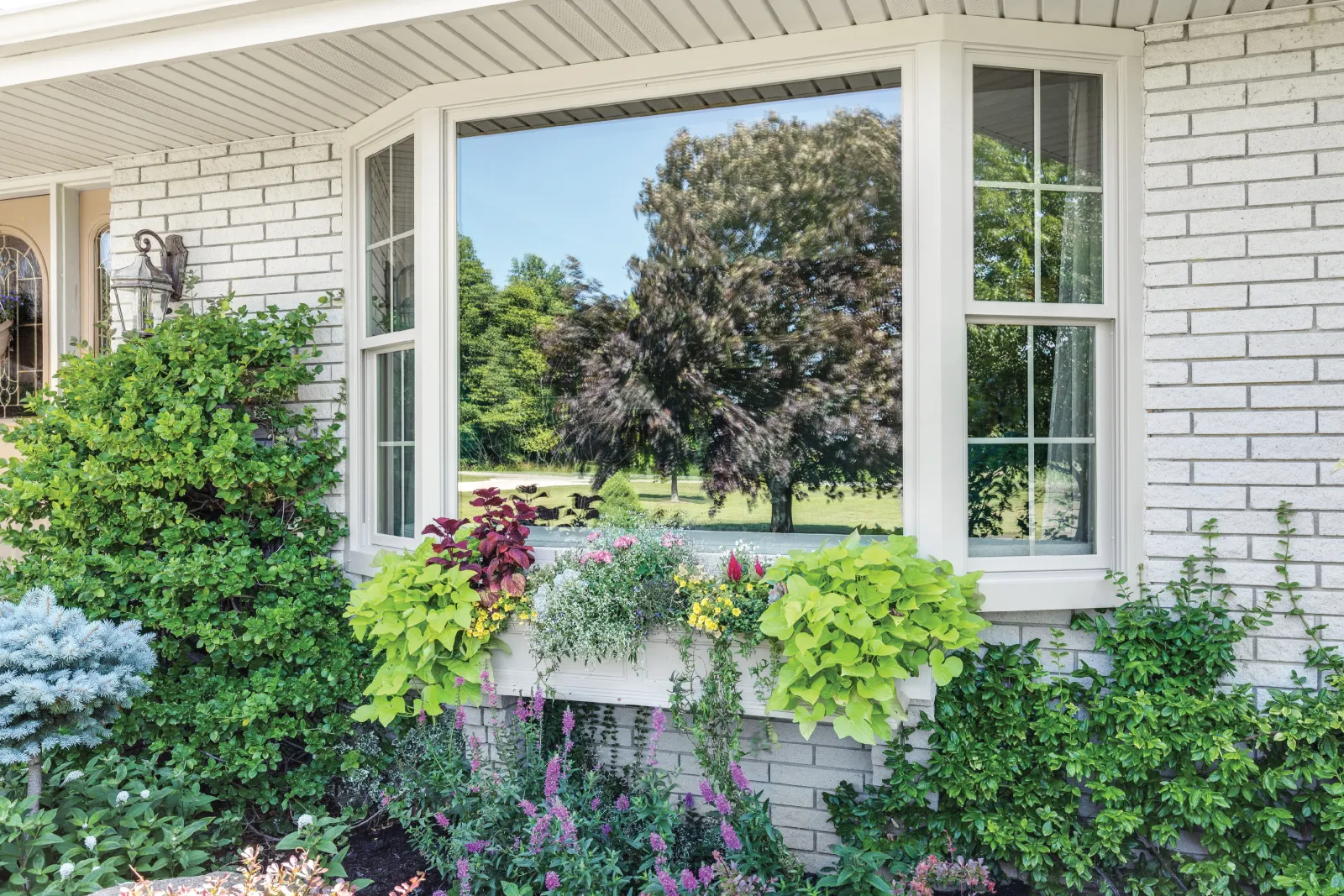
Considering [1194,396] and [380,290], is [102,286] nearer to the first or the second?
[380,290]

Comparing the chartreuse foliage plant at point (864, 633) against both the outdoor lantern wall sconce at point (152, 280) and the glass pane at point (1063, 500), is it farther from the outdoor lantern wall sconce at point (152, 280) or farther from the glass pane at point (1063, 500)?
the outdoor lantern wall sconce at point (152, 280)

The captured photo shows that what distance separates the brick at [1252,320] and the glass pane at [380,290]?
3.07 meters

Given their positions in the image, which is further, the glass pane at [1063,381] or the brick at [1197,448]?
the glass pane at [1063,381]

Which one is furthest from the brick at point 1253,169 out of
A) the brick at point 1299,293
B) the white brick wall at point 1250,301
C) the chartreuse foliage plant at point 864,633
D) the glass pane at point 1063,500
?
the chartreuse foliage plant at point 864,633

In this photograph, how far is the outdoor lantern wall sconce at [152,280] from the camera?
3.72 metres

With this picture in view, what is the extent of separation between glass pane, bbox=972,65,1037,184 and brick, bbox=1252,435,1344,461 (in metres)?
1.17

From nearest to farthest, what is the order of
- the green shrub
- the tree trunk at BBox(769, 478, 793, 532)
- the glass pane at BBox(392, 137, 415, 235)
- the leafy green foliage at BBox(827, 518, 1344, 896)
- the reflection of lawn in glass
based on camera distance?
the leafy green foliage at BBox(827, 518, 1344, 896) < the green shrub < the reflection of lawn in glass < the glass pane at BBox(392, 137, 415, 235) < the tree trunk at BBox(769, 478, 793, 532)

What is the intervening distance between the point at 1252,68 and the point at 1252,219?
48 cm

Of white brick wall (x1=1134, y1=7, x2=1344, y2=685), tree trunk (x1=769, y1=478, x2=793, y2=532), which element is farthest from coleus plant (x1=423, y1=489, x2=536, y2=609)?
white brick wall (x1=1134, y1=7, x2=1344, y2=685)

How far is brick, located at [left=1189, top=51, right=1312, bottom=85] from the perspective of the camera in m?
2.69

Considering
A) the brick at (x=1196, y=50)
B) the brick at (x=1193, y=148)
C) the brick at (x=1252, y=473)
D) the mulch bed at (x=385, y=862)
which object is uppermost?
the brick at (x=1196, y=50)

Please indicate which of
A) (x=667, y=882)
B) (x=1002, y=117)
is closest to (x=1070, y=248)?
(x=1002, y=117)

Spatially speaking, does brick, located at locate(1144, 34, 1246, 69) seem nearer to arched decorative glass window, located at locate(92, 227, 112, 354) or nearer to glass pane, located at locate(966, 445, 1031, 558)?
glass pane, located at locate(966, 445, 1031, 558)

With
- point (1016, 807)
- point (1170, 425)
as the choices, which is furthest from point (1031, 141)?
point (1016, 807)
